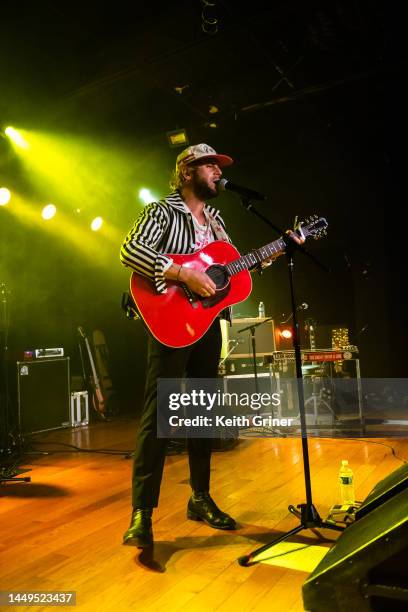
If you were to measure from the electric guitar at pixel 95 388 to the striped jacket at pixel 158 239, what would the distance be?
535 cm

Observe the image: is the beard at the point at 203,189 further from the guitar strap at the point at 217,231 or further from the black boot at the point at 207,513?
the black boot at the point at 207,513

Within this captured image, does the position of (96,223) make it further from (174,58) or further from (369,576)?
(369,576)

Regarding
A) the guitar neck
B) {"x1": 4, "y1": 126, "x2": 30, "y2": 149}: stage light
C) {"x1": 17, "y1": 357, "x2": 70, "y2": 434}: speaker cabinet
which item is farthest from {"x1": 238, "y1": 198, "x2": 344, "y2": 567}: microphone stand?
{"x1": 17, "y1": 357, "x2": 70, "y2": 434}: speaker cabinet

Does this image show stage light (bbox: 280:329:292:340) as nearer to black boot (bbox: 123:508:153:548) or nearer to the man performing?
the man performing

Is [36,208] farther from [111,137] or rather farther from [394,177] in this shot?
[394,177]

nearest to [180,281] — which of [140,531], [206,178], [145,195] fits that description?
[206,178]

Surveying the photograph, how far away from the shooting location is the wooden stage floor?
5.28 ft

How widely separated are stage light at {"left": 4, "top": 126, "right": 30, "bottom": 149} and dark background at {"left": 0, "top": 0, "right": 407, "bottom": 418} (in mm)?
114

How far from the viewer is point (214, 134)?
21.1 feet

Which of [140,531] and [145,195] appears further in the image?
[145,195]

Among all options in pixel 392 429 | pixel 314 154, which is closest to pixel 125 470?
pixel 392 429

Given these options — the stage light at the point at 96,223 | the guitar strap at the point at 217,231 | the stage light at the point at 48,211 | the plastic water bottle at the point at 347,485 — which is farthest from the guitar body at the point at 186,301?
the stage light at the point at 96,223

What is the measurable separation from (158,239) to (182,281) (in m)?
0.23

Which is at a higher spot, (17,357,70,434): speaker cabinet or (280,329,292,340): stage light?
(280,329,292,340): stage light
